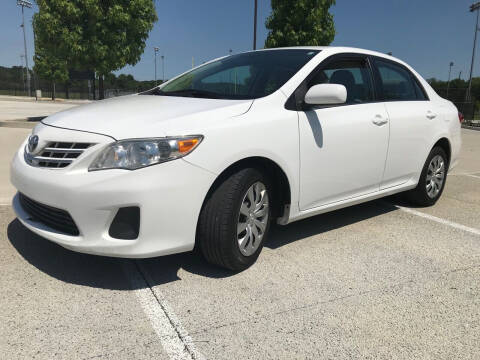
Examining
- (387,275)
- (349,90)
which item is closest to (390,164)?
(349,90)

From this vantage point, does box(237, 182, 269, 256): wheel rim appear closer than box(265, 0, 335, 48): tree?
Yes

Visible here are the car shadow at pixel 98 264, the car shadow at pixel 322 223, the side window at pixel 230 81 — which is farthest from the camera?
the car shadow at pixel 322 223

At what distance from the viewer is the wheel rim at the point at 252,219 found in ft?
9.67

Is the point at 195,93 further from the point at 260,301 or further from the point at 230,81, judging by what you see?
the point at 260,301

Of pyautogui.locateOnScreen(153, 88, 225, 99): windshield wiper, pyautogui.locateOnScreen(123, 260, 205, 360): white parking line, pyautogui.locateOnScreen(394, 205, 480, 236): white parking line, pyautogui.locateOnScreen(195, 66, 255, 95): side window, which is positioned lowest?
pyautogui.locateOnScreen(123, 260, 205, 360): white parking line

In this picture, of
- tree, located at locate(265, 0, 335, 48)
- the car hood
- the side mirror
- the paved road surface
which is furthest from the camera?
tree, located at locate(265, 0, 335, 48)

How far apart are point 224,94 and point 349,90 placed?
1148 mm

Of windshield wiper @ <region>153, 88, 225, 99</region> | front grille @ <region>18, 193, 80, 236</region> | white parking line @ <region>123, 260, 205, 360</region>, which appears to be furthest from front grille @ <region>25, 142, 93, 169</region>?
windshield wiper @ <region>153, 88, 225, 99</region>

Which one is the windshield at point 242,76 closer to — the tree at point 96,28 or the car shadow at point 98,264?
the car shadow at point 98,264

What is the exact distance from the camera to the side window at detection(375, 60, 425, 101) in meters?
4.11

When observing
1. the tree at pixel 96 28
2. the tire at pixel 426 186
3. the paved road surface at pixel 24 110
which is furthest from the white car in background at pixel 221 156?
the paved road surface at pixel 24 110

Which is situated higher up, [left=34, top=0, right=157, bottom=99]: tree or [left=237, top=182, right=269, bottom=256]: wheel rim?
[left=34, top=0, right=157, bottom=99]: tree

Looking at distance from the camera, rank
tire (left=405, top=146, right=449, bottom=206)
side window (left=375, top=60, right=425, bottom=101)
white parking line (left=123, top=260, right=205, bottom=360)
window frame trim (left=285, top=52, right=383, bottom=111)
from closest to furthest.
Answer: white parking line (left=123, top=260, right=205, bottom=360) < window frame trim (left=285, top=52, right=383, bottom=111) < side window (left=375, top=60, right=425, bottom=101) < tire (left=405, top=146, right=449, bottom=206)

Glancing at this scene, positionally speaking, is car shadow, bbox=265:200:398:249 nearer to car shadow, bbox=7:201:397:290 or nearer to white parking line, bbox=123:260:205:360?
car shadow, bbox=7:201:397:290
